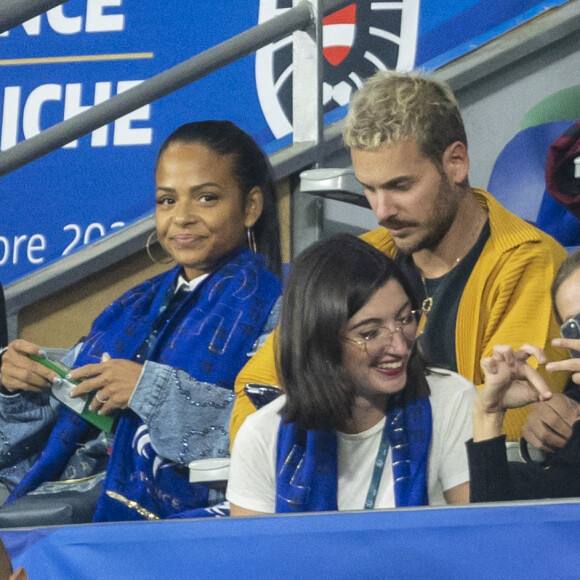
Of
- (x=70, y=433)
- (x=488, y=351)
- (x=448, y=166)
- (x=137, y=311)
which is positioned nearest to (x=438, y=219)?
(x=448, y=166)

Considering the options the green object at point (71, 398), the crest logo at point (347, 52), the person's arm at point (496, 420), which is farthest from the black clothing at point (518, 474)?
the crest logo at point (347, 52)

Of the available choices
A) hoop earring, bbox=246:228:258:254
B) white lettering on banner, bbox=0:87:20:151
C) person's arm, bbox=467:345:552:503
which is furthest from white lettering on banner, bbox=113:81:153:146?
person's arm, bbox=467:345:552:503

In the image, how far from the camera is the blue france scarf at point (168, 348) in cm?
170

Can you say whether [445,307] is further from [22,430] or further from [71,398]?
[22,430]

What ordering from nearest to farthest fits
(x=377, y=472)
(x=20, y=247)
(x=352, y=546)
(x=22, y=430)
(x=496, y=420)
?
(x=352, y=546)
(x=496, y=420)
(x=377, y=472)
(x=22, y=430)
(x=20, y=247)

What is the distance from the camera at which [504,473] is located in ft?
4.14

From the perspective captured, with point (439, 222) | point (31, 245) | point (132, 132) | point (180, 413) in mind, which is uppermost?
point (132, 132)

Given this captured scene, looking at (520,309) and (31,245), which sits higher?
(31,245)

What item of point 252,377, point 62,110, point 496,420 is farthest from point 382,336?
point 62,110

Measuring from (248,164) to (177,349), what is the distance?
14.0 inches

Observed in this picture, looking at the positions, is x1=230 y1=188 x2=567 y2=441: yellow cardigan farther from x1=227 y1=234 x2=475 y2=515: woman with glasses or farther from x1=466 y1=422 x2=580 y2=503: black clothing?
x1=466 y1=422 x2=580 y2=503: black clothing

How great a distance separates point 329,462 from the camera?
1.40 metres

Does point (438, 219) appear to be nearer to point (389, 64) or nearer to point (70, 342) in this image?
point (70, 342)

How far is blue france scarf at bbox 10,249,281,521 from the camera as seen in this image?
170 centimetres
